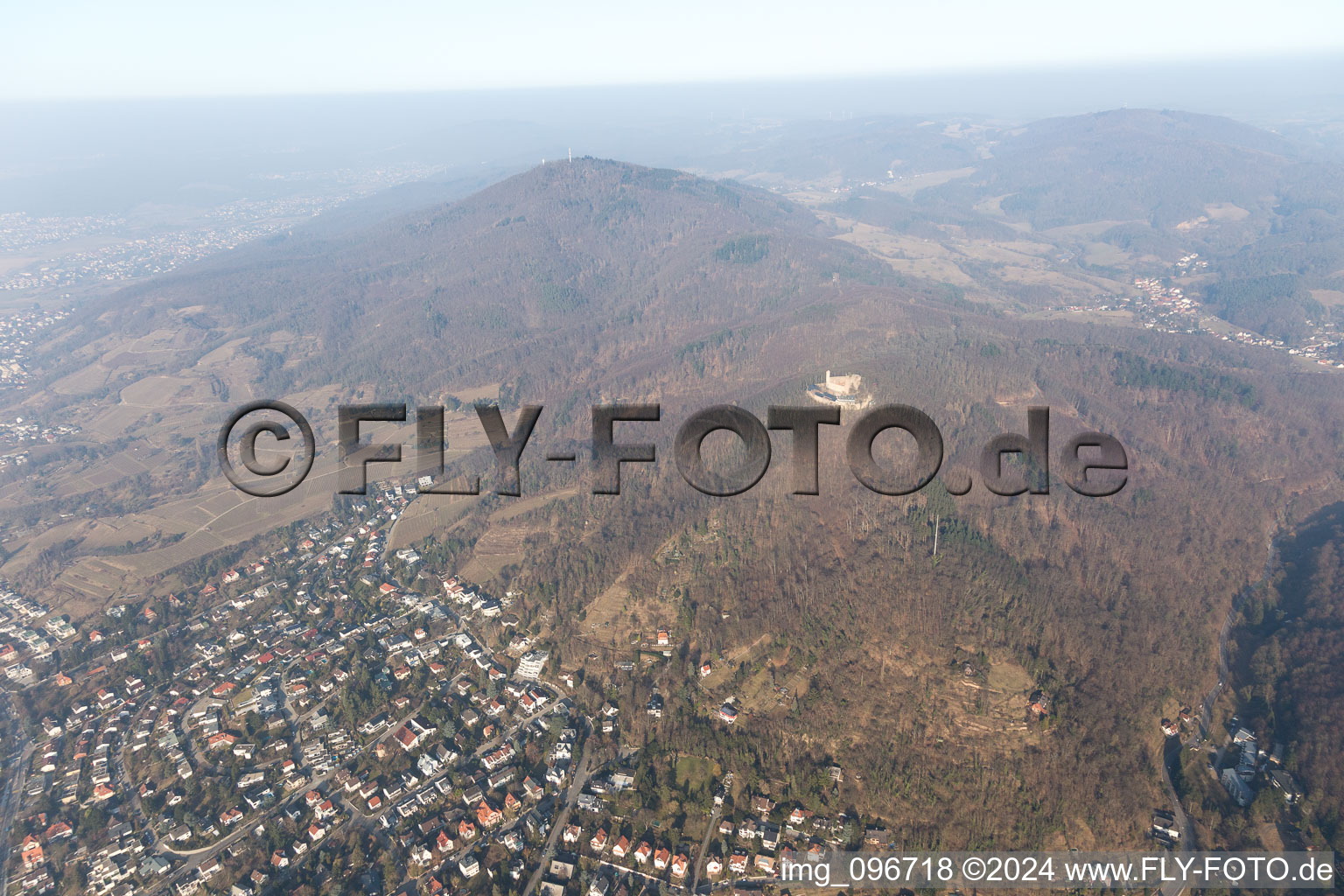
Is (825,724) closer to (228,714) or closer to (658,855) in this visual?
(658,855)

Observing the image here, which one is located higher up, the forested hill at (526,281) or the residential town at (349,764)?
the forested hill at (526,281)

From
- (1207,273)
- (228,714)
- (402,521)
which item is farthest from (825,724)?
(1207,273)

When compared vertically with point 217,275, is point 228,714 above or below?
below

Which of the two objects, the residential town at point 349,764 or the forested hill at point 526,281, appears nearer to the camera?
the residential town at point 349,764

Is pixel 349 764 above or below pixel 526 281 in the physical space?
below

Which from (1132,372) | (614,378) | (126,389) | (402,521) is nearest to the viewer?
(402,521)

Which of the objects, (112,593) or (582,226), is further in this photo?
(582,226)

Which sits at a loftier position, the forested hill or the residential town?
the forested hill

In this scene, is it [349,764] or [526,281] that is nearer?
[349,764]

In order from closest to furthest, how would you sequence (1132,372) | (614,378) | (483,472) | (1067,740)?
(1067,740) < (483,472) < (1132,372) < (614,378)

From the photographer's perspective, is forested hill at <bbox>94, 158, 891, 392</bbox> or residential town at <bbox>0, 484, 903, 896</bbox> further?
forested hill at <bbox>94, 158, 891, 392</bbox>

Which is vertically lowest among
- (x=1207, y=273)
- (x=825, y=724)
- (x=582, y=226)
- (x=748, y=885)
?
(x=748, y=885)
